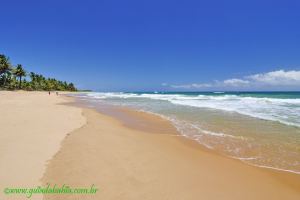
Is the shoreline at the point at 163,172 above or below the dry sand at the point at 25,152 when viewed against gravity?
below

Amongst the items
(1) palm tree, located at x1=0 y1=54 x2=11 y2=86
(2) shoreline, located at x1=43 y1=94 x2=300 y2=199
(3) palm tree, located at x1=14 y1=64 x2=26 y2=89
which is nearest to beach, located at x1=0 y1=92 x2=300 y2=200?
(2) shoreline, located at x1=43 y1=94 x2=300 y2=199

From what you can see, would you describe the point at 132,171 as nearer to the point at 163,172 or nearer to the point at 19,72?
the point at 163,172

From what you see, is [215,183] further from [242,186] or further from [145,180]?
[145,180]

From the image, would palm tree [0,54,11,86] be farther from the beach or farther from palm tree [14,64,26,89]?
the beach

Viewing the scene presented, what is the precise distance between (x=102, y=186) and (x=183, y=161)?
245 cm

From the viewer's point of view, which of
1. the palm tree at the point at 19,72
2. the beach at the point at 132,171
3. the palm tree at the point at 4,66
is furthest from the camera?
the palm tree at the point at 19,72

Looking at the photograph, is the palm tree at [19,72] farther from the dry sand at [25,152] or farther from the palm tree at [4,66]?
the dry sand at [25,152]

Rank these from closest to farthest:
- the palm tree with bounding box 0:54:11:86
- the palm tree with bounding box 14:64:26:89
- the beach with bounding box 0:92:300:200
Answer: the beach with bounding box 0:92:300:200, the palm tree with bounding box 0:54:11:86, the palm tree with bounding box 14:64:26:89

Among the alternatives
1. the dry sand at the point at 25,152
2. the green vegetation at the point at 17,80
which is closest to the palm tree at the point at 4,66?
the green vegetation at the point at 17,80

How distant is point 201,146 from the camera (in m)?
7.27

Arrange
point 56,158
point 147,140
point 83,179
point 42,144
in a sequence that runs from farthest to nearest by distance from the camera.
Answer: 1. point 147,140
2. point 42,144
3. point 56,158
4. point 83,179

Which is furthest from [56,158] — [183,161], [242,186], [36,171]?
[242,186]

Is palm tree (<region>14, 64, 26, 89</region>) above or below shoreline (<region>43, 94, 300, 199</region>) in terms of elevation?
above

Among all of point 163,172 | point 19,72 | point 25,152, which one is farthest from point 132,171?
point 19,72
